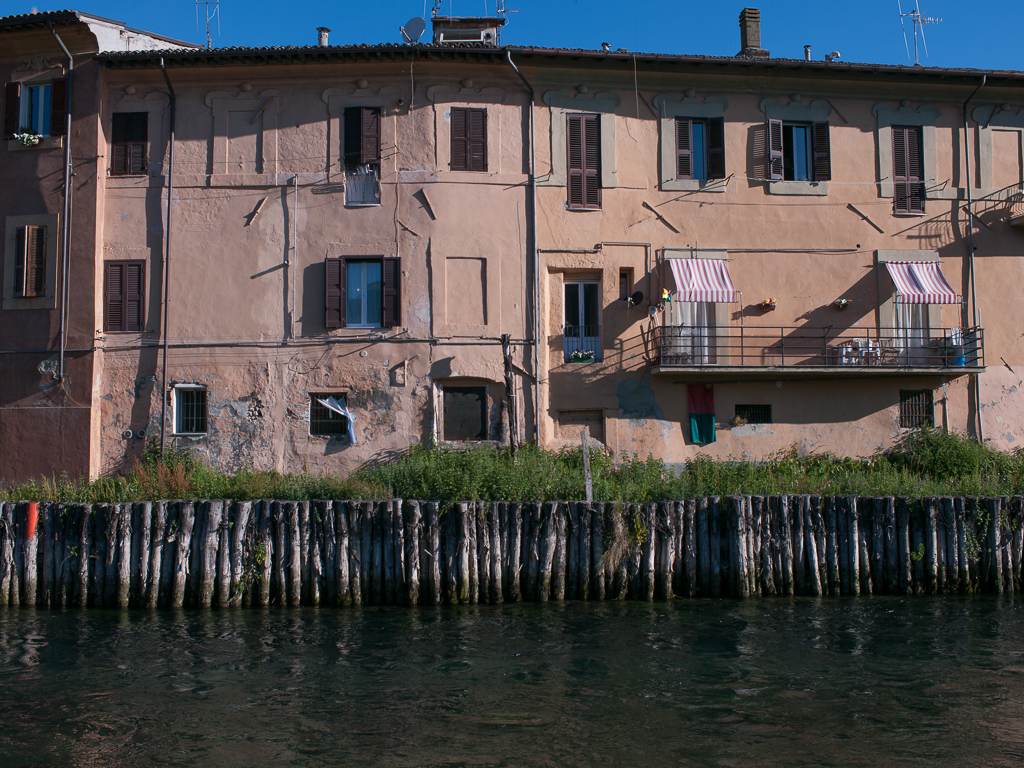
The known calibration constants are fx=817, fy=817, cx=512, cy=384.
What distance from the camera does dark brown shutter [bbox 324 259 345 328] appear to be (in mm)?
20531

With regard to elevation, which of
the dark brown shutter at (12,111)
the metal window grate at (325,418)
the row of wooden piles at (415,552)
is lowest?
the row of wooden piles at (415,552)

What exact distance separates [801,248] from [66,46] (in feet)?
64.3

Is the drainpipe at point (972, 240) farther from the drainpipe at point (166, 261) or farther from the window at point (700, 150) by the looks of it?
the drainpipe at point (166, 261)

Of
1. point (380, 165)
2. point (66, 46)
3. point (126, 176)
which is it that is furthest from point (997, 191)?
point (66, 46)

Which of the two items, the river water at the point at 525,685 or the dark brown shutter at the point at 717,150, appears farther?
the dark brown shutter at the point at 717,150

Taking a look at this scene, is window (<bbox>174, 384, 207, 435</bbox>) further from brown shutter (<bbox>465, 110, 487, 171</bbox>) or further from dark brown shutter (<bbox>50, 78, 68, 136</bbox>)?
brown shutter (<bbox>465, 110, 487, 171</bbox>)

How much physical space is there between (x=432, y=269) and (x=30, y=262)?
10054 mm

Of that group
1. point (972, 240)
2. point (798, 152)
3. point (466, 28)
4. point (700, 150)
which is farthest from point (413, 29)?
point (972, 240)

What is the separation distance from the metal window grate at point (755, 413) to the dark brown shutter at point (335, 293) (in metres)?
10.5

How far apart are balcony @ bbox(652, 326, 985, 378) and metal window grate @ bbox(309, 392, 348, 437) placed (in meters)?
8.01

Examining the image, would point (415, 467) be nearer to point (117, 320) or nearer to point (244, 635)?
point (244, 635)

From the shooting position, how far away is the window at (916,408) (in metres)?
21.7

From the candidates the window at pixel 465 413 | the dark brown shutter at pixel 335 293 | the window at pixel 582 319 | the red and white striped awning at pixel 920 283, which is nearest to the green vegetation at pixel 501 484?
the window at pixel 465 413

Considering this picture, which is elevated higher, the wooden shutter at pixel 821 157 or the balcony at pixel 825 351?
the wooden shutter at pixel 821 157
